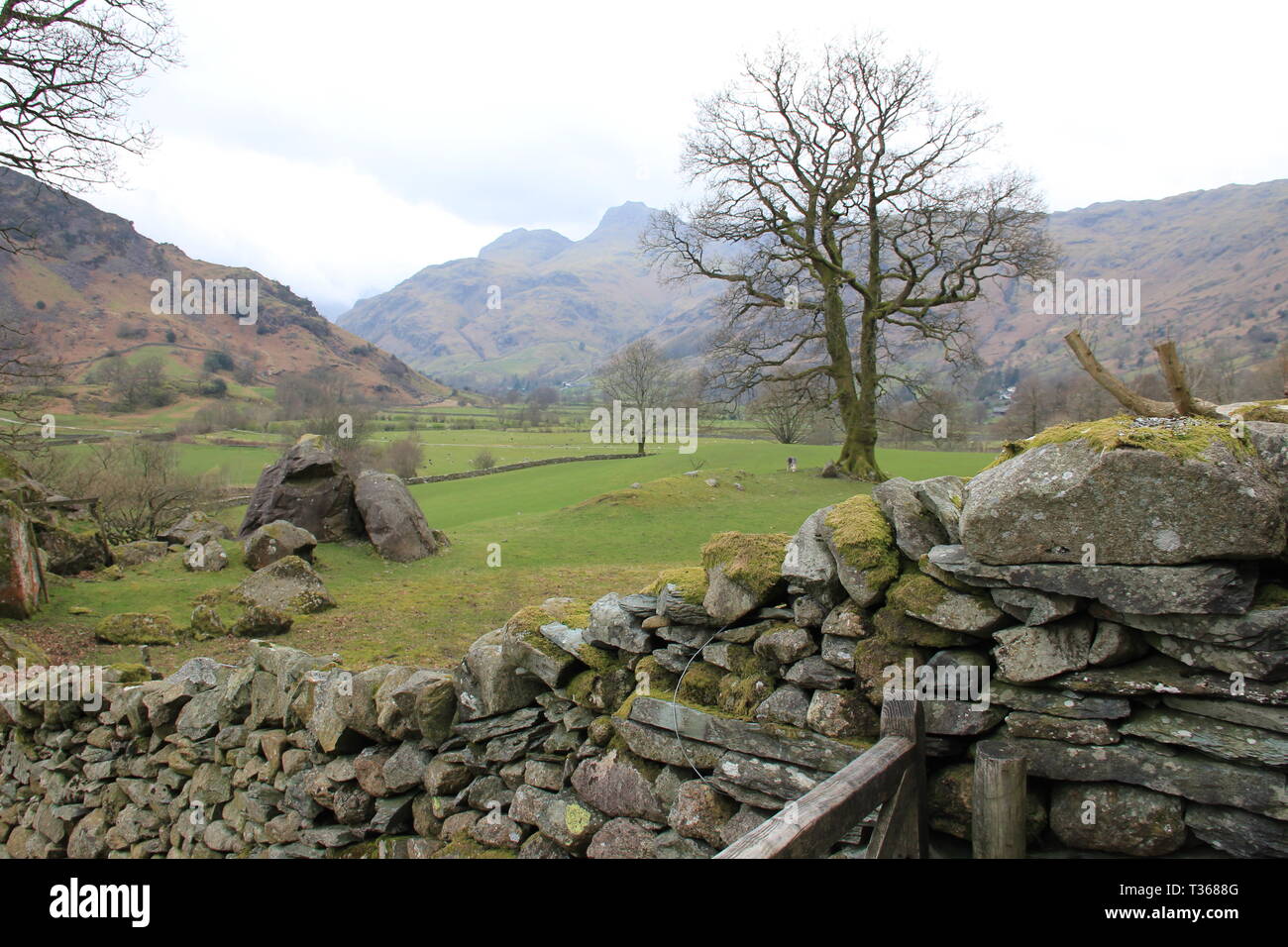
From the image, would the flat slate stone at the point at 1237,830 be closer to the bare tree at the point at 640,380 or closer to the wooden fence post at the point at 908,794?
the wooden fence post at the point at 908,794

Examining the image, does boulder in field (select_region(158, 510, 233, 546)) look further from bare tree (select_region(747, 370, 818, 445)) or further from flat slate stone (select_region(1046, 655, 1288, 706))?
bare tree (select_region(747, 370, 818, 445))

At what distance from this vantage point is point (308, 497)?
16891mm

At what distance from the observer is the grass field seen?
9.88 meters

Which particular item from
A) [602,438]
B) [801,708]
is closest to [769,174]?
[801,708]

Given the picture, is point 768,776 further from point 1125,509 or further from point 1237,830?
point 1125,509

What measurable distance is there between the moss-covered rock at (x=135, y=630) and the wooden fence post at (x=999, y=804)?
11.2 meters

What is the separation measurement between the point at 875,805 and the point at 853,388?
1032 inches

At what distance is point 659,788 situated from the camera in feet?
14.4

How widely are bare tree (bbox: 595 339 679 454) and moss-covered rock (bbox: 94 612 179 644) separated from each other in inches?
1968

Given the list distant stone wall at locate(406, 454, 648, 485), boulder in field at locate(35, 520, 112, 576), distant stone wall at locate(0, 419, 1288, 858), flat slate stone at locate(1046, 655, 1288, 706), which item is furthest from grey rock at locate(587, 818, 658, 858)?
distant stone wall at locate(406, 454, 648, 485)

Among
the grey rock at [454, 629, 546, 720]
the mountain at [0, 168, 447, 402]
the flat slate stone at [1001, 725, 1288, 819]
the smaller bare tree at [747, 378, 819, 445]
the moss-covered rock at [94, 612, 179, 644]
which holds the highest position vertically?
the mountain at [0, 168, 447, 402]
